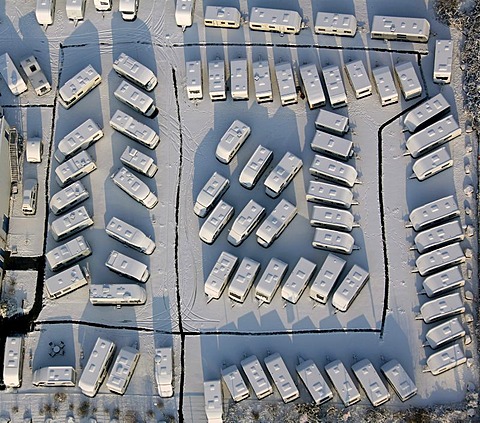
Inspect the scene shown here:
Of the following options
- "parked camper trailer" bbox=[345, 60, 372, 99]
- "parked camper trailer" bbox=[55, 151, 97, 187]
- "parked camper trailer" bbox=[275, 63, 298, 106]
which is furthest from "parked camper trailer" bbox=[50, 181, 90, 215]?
"parked camper trailer" bbox=[345, 60, 372, 99]

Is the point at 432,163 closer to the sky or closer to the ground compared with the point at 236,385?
closer to the sky

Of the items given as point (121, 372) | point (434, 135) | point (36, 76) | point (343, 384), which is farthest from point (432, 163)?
point (36, 76)

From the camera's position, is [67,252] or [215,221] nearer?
[67,252]

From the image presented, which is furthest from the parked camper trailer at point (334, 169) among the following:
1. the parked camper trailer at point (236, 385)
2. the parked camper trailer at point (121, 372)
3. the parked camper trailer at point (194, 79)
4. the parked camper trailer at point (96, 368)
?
the parked camper trailer at point (96, 368)

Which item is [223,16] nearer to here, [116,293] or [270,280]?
[270,280]

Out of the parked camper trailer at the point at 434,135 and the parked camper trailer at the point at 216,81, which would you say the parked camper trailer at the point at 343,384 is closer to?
the parked camper trailer at the point at 434,135

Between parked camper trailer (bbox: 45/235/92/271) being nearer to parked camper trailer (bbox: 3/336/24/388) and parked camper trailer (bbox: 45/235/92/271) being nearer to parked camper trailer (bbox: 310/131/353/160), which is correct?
parked camper trailer (bbox: 3/336/24/388)
